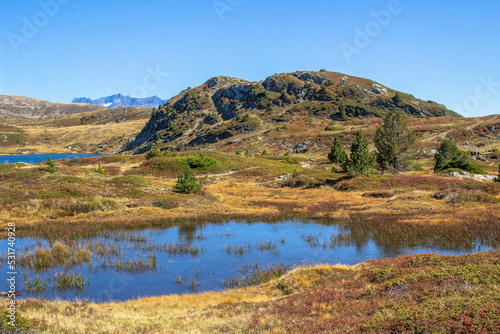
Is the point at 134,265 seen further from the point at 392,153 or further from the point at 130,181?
the point at 392,153

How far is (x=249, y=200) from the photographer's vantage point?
150 ft

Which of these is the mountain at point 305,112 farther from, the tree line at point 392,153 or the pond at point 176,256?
the pond at point 176,256

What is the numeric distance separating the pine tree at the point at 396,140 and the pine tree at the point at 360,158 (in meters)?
4.85

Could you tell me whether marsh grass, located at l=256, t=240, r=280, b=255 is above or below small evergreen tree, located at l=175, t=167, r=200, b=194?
below

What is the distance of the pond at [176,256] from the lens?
16.8 m

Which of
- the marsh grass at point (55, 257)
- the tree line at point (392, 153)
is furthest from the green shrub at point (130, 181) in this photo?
the tree line at point (392, 153)

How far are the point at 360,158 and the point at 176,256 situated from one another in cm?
4044

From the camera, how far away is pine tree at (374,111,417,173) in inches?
2218

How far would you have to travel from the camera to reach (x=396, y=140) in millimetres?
56844

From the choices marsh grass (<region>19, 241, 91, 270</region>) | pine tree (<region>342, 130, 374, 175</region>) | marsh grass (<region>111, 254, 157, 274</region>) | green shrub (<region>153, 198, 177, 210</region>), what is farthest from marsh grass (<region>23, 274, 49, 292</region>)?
pine tree (<region>342, 130, 374, 175</region>)

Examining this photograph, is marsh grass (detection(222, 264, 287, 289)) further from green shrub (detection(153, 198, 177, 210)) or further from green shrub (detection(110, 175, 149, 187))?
green shrub (detection(110, 175, 149, 187))

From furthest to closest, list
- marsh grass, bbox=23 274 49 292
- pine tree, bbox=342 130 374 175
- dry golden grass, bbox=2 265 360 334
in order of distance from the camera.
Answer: pine tree, bbox=342 130 374 175 < marsh grass, bbox=23 274 49 292 < dry golden grass, bbox=2 265 360 334

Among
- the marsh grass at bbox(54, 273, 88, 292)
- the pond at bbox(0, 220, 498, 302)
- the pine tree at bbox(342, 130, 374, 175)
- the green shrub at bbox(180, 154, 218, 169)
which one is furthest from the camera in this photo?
the green shrub at bbox(180, 154, 218, 169)

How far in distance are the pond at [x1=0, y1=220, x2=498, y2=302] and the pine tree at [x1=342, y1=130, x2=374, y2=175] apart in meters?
27.4
